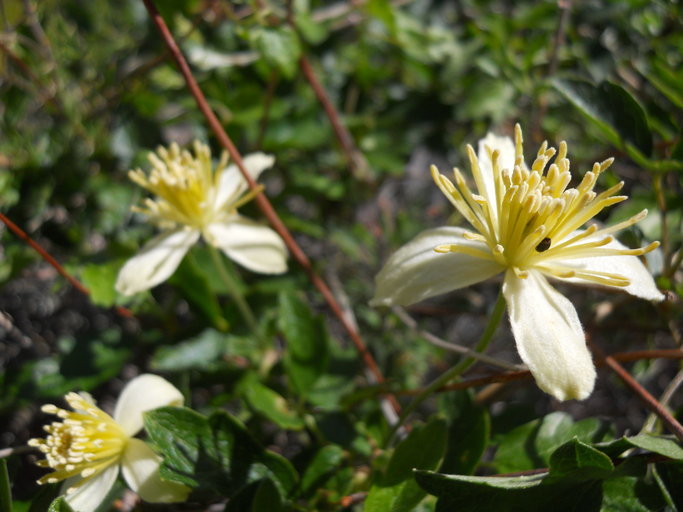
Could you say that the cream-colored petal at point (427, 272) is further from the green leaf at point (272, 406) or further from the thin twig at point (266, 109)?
the thin twig at point (266, 109)

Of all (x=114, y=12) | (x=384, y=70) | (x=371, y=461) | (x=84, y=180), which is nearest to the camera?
(x=371, y=461)

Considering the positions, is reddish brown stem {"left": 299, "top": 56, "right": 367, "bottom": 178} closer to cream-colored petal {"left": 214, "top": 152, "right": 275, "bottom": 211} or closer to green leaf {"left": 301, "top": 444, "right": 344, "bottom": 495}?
cream-colored petal {"left": 214, "top": 152, "right": 275, "bottom": 211}

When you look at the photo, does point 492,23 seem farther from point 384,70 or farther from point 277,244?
point 277,244

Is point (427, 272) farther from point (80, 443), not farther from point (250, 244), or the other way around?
point (80, 443)

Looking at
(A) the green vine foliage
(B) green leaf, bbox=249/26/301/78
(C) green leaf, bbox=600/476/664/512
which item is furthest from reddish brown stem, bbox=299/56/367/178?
(C) green leaf, bbox=600/476/664/512

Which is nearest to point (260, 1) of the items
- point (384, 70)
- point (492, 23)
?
point (384, 70)

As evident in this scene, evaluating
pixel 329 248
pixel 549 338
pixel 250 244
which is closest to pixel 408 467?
pixel 549 338
